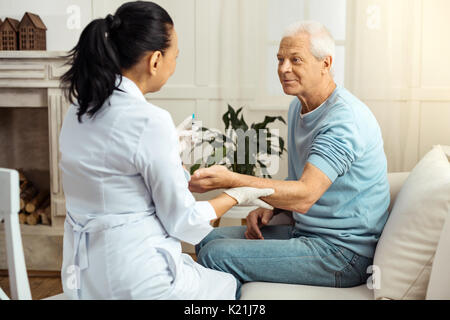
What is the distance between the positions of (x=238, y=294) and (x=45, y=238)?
6.12ft

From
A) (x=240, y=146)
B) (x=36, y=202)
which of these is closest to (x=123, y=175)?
(x=240, y=146)

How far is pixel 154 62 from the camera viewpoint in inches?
47.8

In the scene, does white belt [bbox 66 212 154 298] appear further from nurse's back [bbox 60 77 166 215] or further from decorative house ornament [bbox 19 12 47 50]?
decorative house ornament [bbox 19 12 47 50]

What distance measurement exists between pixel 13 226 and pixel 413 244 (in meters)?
1.03

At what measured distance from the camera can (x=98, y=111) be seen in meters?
1.12

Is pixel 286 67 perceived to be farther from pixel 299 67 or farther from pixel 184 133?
pixel 184 133

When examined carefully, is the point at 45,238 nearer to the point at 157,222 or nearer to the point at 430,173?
the point at 157,222

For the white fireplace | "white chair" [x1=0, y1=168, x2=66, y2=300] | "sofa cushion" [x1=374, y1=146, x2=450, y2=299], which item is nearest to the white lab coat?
"white chair" [x1=0, y1=168, x2=66, y2=300]

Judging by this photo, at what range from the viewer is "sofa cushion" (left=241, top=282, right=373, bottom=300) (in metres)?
1.40

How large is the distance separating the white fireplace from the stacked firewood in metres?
0.05

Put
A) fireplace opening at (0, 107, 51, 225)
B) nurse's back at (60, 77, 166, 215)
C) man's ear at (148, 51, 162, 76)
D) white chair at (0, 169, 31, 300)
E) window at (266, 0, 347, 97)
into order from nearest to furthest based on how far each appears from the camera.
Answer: white chair at (0, 169, 31, 300)
nurse's back at (60, 77, 166, 215)
man's ear at (148, 51, 162, 76)
window at (266, 0, 347, 97)
fireplace opening at (0, 107, 51, 225)

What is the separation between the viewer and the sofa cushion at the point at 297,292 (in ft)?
4.58

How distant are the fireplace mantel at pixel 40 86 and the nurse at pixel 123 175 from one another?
5.55 feet
